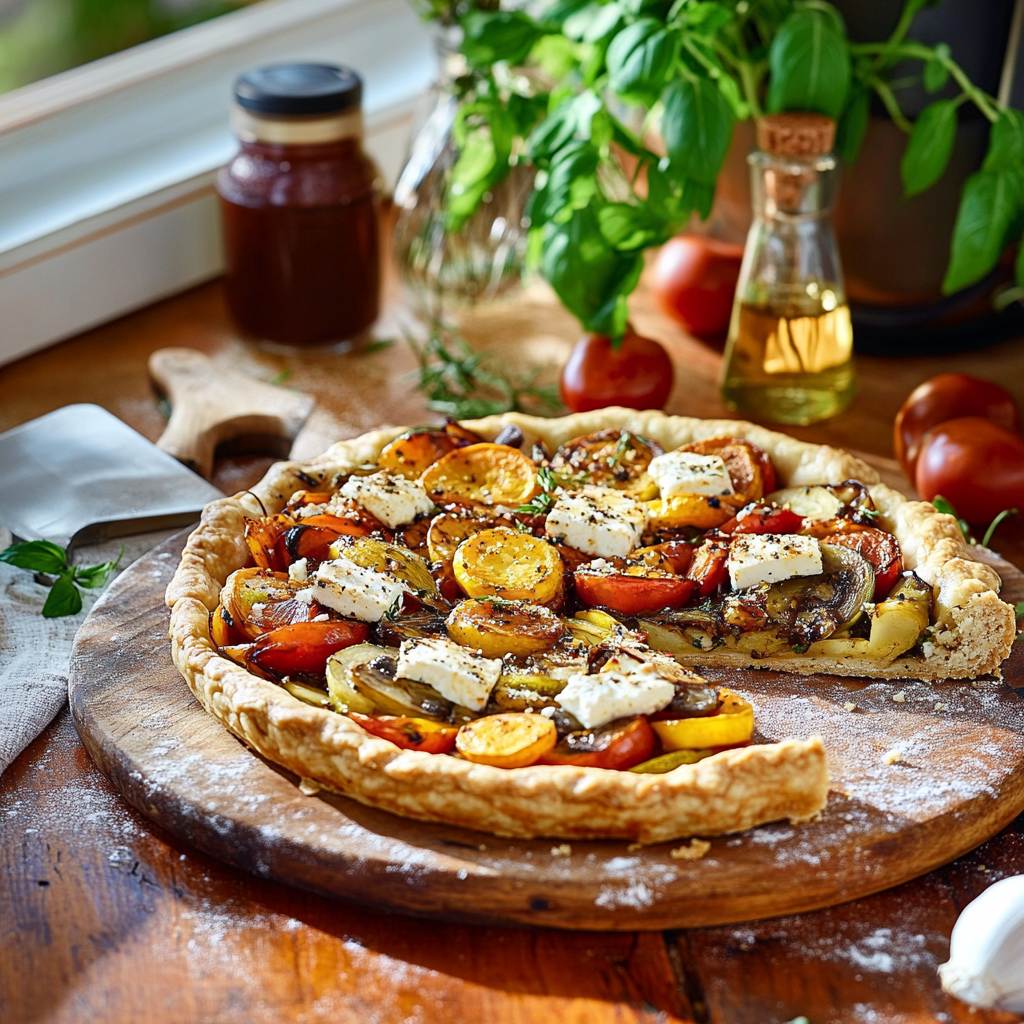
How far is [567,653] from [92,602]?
46.6 inches

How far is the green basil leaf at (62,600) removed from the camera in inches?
116

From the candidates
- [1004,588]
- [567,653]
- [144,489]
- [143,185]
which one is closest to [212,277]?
[143,185]

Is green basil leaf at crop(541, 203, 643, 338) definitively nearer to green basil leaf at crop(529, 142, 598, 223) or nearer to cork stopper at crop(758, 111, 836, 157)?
green basil leaf at crop(529, 142, 598, 223)

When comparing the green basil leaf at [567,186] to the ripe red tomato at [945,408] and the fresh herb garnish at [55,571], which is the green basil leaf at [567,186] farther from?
the fresh herb garnish at [55,571]

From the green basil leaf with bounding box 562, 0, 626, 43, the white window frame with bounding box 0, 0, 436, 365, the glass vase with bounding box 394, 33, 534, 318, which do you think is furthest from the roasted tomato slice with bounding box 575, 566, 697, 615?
the white window frame with bounding box 0, 0, 436, 365

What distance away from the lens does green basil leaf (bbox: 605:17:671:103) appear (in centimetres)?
328

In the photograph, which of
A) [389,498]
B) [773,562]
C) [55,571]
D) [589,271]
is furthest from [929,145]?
[55,571]

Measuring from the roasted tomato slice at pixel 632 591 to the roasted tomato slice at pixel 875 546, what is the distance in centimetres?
38

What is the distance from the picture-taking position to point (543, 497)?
3.13 meters

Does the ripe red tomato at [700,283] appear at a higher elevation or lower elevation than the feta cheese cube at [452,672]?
lower

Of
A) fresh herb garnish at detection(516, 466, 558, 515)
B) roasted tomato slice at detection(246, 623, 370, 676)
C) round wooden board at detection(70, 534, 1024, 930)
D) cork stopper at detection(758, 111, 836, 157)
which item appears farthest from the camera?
cork stopper at detection(758, 111, 836, 157)

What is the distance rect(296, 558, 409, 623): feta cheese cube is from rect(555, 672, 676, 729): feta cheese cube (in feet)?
1.59

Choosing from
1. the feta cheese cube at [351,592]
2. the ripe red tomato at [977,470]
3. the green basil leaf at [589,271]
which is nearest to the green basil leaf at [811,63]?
the green basil leaf at [589,271]

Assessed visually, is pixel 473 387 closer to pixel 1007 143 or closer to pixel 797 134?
pixel 797 134
